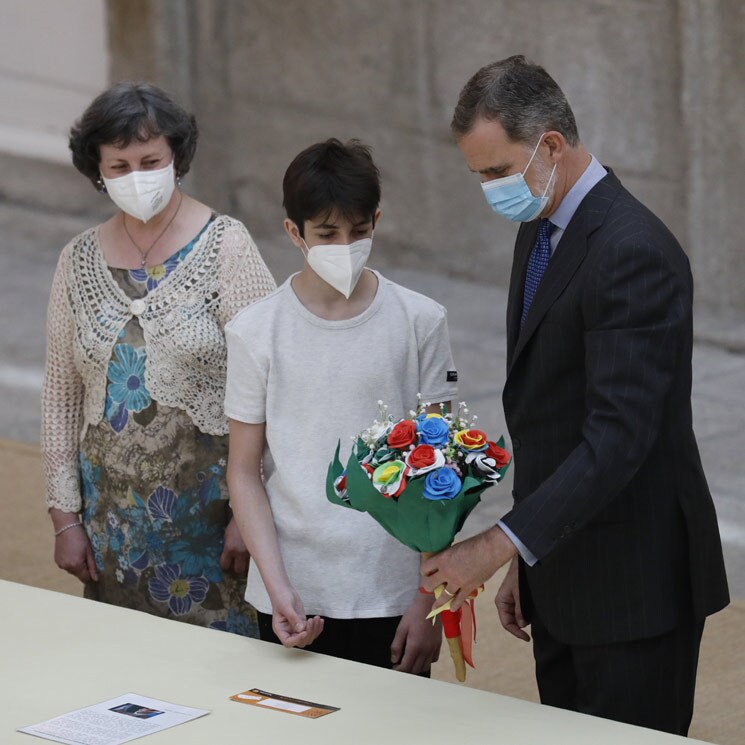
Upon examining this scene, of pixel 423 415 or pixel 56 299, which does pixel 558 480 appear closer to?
pixel 423 415

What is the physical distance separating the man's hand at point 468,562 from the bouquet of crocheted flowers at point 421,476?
1.2 inches

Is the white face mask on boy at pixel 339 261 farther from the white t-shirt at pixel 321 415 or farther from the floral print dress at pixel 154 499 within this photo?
the floral print dress at pixel 154 499

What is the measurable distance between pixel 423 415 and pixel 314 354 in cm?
41

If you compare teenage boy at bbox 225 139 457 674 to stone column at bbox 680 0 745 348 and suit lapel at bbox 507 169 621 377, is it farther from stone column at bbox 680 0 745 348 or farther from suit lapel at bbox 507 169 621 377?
stone column at bbox 680 0 745 348

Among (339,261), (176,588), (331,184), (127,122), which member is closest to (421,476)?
(339,261)

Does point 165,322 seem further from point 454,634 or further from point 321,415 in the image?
point 454,634

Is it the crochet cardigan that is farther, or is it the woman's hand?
the woman's hand

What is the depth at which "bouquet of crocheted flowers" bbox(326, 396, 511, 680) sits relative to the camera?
265 cm

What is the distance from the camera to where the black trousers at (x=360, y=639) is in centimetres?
318

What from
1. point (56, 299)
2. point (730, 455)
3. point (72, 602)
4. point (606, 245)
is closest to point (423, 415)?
point (606, 245)

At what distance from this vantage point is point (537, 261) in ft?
9.68

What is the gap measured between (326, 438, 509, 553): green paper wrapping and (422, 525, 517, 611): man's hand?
0.10 feet

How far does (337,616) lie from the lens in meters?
3.12

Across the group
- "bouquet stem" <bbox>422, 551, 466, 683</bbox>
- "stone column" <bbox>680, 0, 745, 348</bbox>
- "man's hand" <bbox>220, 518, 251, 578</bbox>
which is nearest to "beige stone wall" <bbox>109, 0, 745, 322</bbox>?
"stone column" <bbox>680, 0, 745, 348</bbox>
